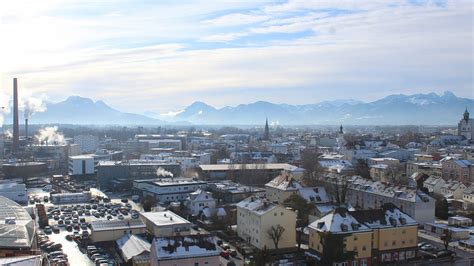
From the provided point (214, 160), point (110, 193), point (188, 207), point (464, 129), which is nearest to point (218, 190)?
point (188, 207)

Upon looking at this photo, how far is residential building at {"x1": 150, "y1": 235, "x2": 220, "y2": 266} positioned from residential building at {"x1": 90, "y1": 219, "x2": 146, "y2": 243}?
422 centimetres

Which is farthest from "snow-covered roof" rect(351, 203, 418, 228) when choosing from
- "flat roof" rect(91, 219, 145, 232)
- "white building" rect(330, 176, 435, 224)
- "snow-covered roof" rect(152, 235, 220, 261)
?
"flat roof" rect(91, 219, 145, 232)

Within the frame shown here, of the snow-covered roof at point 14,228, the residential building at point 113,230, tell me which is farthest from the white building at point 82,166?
the residential building at point 113,230

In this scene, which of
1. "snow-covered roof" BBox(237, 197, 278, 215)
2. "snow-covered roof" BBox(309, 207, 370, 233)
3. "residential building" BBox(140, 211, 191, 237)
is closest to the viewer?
"snow-covered roof" BBox(309, 207, 370, 233)

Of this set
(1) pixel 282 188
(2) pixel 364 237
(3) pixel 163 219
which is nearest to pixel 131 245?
(3) pixel 163 219

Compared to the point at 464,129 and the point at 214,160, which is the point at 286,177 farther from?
the point at 464,129

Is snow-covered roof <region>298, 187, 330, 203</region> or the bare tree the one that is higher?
snow-covered roof <region>298, 187, 330, 203</region>

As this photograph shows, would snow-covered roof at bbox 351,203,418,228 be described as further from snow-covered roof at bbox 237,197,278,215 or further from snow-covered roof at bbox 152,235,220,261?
snow-covered roof at bbox 152,235,220,261

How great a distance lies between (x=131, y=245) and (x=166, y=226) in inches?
52.9

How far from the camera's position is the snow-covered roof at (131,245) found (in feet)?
46.9

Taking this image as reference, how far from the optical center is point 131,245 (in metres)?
15.0

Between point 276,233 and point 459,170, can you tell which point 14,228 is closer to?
point 276,233

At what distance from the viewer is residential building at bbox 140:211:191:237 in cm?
1588

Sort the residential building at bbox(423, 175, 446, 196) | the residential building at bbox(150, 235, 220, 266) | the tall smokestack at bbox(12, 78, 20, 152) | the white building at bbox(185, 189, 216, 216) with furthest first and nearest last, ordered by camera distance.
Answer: the tall smokestack at bbox(12, 78, 20, 152), the residential building at bbox(423, 175, 446, 196), the white building at bbox(185, 189, 216, 216), the residential building at bbox(150, 235, 220, 266)
